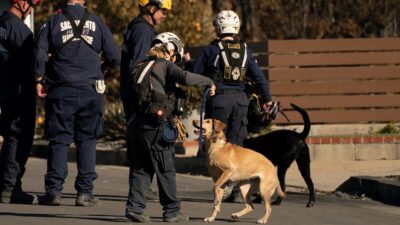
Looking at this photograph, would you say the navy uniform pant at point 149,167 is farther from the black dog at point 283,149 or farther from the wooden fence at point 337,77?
the wooden fence at point 337,77

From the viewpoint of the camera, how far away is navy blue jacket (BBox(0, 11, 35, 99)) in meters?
11.2

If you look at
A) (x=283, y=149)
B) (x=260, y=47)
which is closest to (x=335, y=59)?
(x=260, y=47)

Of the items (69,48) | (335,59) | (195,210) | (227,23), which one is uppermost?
(227,23)

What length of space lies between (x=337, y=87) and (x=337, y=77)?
0.16m

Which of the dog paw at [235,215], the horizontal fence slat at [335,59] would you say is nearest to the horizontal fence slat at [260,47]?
the horizontal fence slat at [335,59]

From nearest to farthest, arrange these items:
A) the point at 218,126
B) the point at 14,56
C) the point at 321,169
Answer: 1. the point at 218,126
2. the point at 14,56
3. the point at 321,169

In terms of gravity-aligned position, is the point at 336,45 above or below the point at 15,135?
above

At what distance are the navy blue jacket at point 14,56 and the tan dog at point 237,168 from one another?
1837mm

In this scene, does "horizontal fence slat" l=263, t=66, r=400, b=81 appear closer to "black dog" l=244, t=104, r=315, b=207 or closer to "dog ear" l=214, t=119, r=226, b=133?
"black dog" l=244, t=104, r=315, b=207

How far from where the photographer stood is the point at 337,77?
62.6 feet

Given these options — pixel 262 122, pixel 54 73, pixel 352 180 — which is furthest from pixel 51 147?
pixel 352 180

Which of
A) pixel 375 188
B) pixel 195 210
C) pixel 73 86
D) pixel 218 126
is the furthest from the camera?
pixel 375 188

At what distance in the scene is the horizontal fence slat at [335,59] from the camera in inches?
740

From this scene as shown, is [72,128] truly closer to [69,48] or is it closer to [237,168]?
[69,48]
